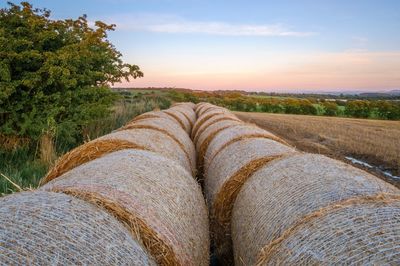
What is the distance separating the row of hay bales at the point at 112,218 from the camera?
81.7 inches

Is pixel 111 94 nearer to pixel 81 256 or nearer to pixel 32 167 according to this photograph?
Answer: pixel 32 167

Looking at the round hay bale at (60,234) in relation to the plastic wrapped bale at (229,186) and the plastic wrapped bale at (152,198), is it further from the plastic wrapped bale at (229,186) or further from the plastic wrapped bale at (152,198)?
the plastic wrapped bale at (229,186)

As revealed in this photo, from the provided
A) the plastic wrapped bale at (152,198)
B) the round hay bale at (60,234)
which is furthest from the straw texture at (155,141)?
the round hay bale at (60,234)

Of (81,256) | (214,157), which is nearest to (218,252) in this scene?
(214,157)

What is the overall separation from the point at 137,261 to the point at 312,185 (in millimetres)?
1535

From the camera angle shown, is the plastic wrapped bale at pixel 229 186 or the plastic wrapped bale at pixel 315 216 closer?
the plastic wrapped bale at pixel 315 216

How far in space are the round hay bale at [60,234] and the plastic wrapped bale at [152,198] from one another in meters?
0.13

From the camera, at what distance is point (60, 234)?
2160 millimetres

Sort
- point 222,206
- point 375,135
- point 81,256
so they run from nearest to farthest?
point 81,256
point 222,206
point 375,135

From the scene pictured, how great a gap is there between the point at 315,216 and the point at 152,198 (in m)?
1.30

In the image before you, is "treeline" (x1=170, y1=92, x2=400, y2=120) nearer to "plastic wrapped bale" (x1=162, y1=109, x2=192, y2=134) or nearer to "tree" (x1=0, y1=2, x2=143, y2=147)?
"plastic wrapped bale" (x1=162, y1=109, x2=192, y2=134)

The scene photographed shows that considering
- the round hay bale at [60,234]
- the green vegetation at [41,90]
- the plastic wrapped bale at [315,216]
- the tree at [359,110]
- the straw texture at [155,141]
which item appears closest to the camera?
the round hay bale at [60,234]

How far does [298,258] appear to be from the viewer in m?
2.34

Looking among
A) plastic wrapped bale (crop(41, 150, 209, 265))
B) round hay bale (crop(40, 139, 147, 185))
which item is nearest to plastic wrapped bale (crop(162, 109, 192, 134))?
round hay bale (crop(40, 139, 147, 185))
